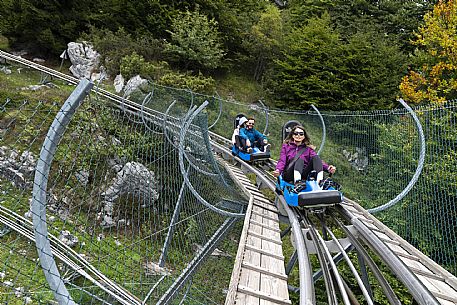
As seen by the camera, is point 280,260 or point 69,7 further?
point 69,7

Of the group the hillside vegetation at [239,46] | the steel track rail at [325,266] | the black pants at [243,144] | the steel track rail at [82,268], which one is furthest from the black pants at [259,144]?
the hillside vegetation at [239,46]

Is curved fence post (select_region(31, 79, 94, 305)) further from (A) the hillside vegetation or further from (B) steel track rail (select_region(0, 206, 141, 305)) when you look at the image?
(A) the hillside vegetation

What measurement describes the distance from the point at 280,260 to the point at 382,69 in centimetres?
1245

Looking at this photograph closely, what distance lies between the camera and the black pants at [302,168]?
3.96 metres

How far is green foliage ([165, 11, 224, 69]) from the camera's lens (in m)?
13.2

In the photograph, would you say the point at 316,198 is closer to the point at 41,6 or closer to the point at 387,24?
the point at 41,6

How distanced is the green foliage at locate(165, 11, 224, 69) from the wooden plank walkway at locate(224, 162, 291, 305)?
10.8 m

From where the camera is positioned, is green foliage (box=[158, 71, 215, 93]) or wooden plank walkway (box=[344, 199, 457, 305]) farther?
green foliage (box=[158, 71, 215, 93])

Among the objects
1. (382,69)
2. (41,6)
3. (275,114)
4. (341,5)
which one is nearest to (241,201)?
(275,114)

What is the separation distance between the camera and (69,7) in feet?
45.3

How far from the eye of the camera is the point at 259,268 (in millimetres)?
2363

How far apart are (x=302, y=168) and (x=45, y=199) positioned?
3.11m

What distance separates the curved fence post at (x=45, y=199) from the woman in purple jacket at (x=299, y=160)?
298cm

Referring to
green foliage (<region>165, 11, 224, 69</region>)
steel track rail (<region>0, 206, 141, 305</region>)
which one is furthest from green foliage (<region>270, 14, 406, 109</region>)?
steel track rail (<region>0, 206, 141, 305</region>)
